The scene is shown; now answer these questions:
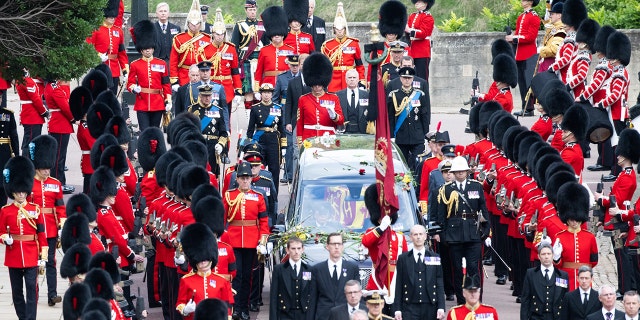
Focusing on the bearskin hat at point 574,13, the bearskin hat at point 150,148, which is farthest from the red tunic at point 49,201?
the bearskin hat at point 574,13

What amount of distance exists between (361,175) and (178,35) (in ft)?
21.7

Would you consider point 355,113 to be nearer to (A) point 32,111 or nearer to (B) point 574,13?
(B) point 574,13

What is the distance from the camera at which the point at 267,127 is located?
20391 millimetres

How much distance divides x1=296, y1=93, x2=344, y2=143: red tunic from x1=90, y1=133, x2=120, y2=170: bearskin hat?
2.34 metres

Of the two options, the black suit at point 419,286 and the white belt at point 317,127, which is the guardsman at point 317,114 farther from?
the black suit at point 419,286

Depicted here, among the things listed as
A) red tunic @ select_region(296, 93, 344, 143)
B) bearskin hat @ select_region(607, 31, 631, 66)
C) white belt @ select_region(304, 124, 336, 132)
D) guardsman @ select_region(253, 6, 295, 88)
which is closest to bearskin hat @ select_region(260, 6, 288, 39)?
guardsman @ select_region(253, 6, 295, 88)

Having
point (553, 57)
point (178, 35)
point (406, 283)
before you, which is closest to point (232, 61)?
point (178, 35)

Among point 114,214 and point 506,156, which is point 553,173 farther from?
point 114,214

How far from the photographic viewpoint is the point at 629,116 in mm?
21438

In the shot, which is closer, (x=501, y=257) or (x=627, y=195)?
(x=627, y=195)

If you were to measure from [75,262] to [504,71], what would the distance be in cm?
859

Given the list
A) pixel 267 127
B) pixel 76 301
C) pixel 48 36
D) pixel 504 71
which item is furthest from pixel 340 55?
pixel 76 301

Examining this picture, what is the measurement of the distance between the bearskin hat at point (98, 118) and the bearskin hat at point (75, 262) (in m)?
5.22

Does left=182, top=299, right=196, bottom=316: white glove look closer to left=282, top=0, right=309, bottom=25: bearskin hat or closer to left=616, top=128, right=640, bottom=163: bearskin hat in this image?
left=616, top=128, right=640, bottom=163: bearskin hat
